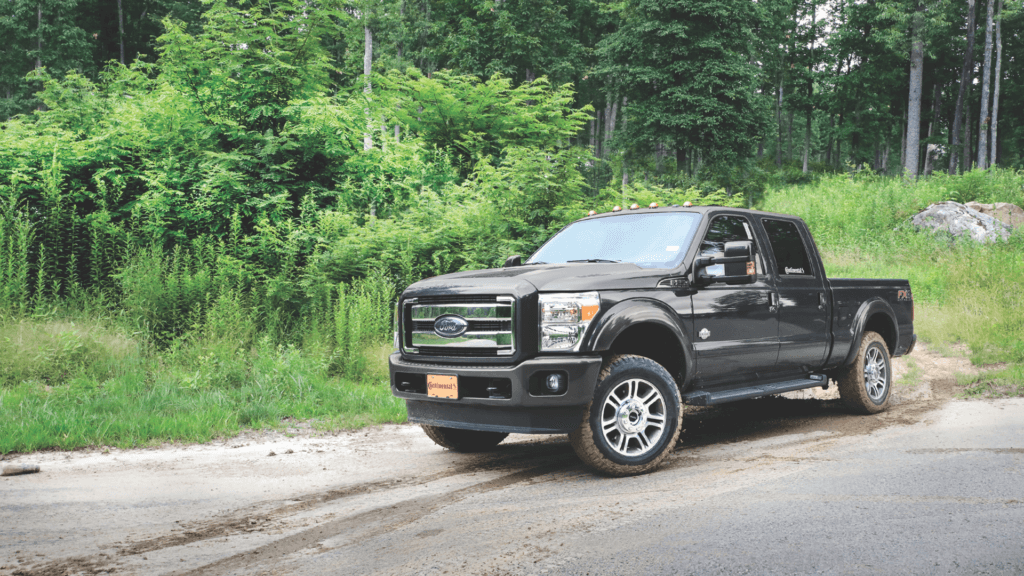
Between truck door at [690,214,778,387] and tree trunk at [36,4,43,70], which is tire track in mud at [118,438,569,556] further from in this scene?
tree trunk at [36,4,43,70]

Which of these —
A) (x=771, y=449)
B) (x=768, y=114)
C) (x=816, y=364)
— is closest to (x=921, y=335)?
(x=816, y=364)

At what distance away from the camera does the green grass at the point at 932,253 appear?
11672mm

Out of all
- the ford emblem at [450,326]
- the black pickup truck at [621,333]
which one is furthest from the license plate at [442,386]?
the ford emblem at [450,326]

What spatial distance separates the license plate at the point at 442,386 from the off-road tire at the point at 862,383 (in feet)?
15.6

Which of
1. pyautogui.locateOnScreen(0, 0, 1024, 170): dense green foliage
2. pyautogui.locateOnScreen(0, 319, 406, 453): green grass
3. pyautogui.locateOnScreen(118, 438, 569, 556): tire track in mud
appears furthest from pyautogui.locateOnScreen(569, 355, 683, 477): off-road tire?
pyautogui.locateOnScreen(0, 0, 1024, 170): dense green foliage

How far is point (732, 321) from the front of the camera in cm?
623

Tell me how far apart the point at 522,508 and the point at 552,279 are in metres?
1.67

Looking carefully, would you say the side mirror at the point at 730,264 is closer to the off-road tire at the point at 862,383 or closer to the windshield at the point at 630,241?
the windshield at the point at 630,241

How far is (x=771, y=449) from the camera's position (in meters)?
6.18

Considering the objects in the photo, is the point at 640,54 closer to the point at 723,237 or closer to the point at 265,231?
the point at 265,231

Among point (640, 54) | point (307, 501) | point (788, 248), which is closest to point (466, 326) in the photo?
point (307, 501)

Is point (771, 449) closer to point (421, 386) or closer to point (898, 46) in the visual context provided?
point (421, 386)

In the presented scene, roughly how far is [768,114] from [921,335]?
1473cm

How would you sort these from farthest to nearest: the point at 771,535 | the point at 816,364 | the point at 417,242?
1. the point at 417,242
2. the point at 816,364
3. the point at 771,535
